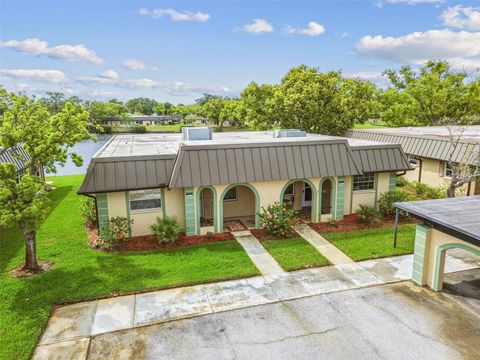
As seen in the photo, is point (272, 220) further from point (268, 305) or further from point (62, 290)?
point (62, 290)

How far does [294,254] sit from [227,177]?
13.0 ft

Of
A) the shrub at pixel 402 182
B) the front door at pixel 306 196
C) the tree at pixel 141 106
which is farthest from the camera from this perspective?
the tree at pixel 141 106

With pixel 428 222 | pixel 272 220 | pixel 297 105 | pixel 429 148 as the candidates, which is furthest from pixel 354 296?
pixel 297 105

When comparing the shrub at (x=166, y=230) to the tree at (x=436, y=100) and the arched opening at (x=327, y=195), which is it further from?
the tree at (x=436, y=100)

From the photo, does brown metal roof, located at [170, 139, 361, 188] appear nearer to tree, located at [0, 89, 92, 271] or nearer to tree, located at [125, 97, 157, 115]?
tree, located at [0, 89, 92, 271]

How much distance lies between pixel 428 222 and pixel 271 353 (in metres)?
5.67

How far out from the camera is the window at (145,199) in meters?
13.6

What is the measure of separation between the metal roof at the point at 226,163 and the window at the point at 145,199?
0.60 m

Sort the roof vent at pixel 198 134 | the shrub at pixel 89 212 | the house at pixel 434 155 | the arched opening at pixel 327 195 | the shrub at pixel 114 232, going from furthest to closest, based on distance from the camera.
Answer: the roof vent at pixel 198 134
the house at pixel 434 155
the arched opening at pixel 327 195
the shrub at pixel 89 212
the shrub at pixel 114 232

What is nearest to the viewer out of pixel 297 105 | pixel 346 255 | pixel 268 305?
pixel 268 305

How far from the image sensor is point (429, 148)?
2028 centimetres

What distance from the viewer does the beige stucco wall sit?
527 inches

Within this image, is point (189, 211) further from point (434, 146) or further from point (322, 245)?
point (434, 146)

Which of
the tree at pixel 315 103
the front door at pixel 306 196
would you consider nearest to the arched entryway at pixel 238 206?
the front door at pixel 306 196
